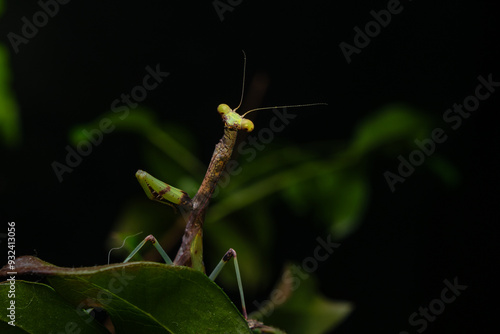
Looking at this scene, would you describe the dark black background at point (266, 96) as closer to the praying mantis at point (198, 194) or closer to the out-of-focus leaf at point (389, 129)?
the out-of-focus leaf at point (389, 129)

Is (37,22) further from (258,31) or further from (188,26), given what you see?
(258,31)

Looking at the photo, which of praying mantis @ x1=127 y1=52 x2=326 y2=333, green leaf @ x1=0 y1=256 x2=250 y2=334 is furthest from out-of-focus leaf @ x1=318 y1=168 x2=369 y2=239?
green leaf @ x1=0 y1=256 x2=250 y2=334

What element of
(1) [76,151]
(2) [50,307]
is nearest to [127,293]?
(2) [50,307]

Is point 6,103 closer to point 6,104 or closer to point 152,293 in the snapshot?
point 6,104

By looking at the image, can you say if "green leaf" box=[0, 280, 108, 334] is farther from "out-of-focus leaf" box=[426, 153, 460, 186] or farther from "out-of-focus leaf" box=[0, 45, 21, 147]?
"out-of-focus leaf" box=[426, 153, 460, 186]

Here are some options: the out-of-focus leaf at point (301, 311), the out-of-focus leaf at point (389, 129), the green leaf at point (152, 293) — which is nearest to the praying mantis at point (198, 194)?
the out-of-focus leaf at point (301, 311)

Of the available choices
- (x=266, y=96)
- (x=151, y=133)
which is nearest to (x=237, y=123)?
(x=151, y=133)
